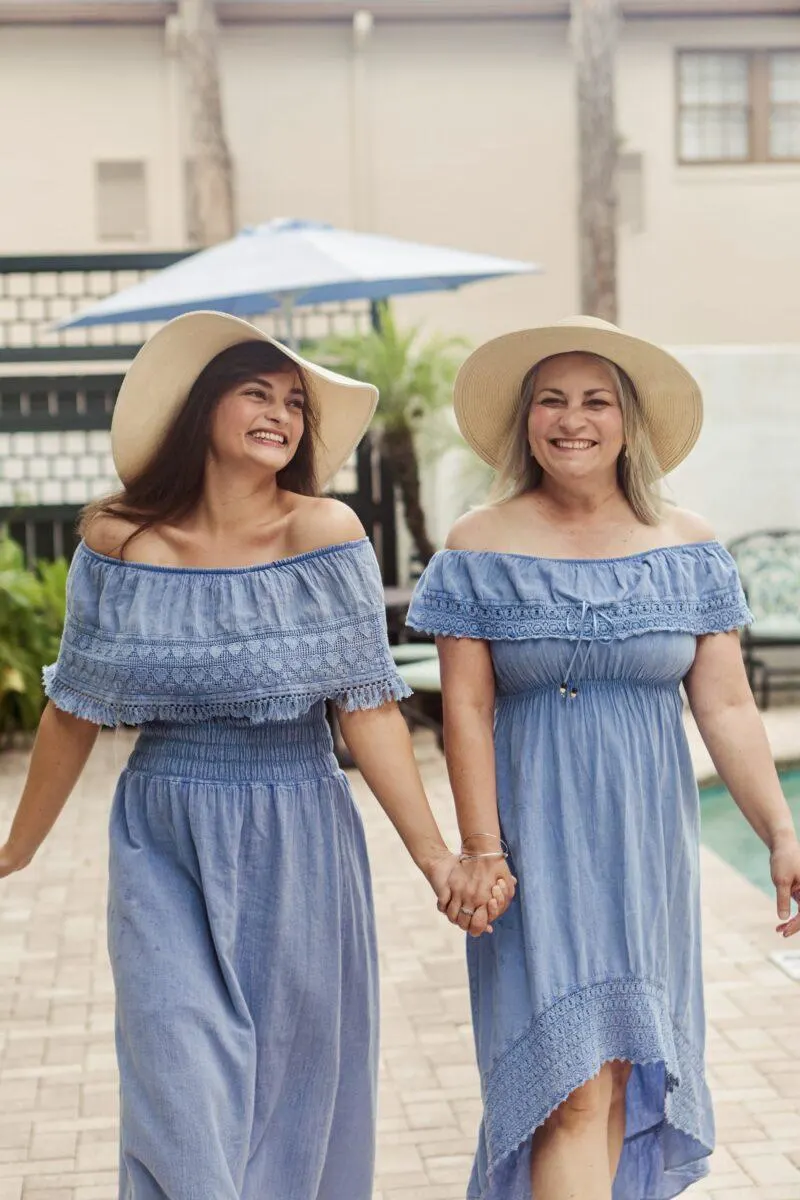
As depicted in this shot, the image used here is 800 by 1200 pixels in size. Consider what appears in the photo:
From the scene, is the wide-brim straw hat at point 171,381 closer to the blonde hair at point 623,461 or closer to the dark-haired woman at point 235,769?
the dark-haired woman at point 235,769

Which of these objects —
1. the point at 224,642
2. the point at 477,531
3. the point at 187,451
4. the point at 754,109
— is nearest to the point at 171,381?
the point at 187,451

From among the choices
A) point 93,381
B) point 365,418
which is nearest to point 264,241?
point 93,381

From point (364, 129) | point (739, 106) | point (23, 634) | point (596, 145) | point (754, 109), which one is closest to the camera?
point (23, 634)

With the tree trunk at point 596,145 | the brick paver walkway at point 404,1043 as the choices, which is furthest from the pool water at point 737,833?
the tree trunk at point 596,145

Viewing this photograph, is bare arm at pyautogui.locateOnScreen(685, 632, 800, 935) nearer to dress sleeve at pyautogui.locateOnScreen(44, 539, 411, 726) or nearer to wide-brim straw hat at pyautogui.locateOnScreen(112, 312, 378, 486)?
dress sleeve at pyautogui.locateOnScreen(44, 539, 411, 726)

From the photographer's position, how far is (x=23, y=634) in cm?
1047

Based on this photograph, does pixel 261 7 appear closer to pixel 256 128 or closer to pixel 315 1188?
pixel 256 128

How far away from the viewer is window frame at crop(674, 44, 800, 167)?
20266mm

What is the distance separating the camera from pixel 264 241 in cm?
1027

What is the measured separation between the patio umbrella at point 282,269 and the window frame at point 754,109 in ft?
33.3

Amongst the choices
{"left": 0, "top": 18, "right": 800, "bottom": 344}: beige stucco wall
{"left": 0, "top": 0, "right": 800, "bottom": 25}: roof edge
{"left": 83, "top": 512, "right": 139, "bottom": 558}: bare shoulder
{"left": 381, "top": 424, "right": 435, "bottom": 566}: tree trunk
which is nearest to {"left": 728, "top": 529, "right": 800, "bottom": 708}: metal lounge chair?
{"left": 381, "top": 424, "right": 435, "bottom": 566}: tree trunk

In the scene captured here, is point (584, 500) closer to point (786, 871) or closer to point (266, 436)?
point (266, 436)

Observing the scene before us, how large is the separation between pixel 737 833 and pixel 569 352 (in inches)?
250

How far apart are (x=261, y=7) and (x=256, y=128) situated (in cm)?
128
